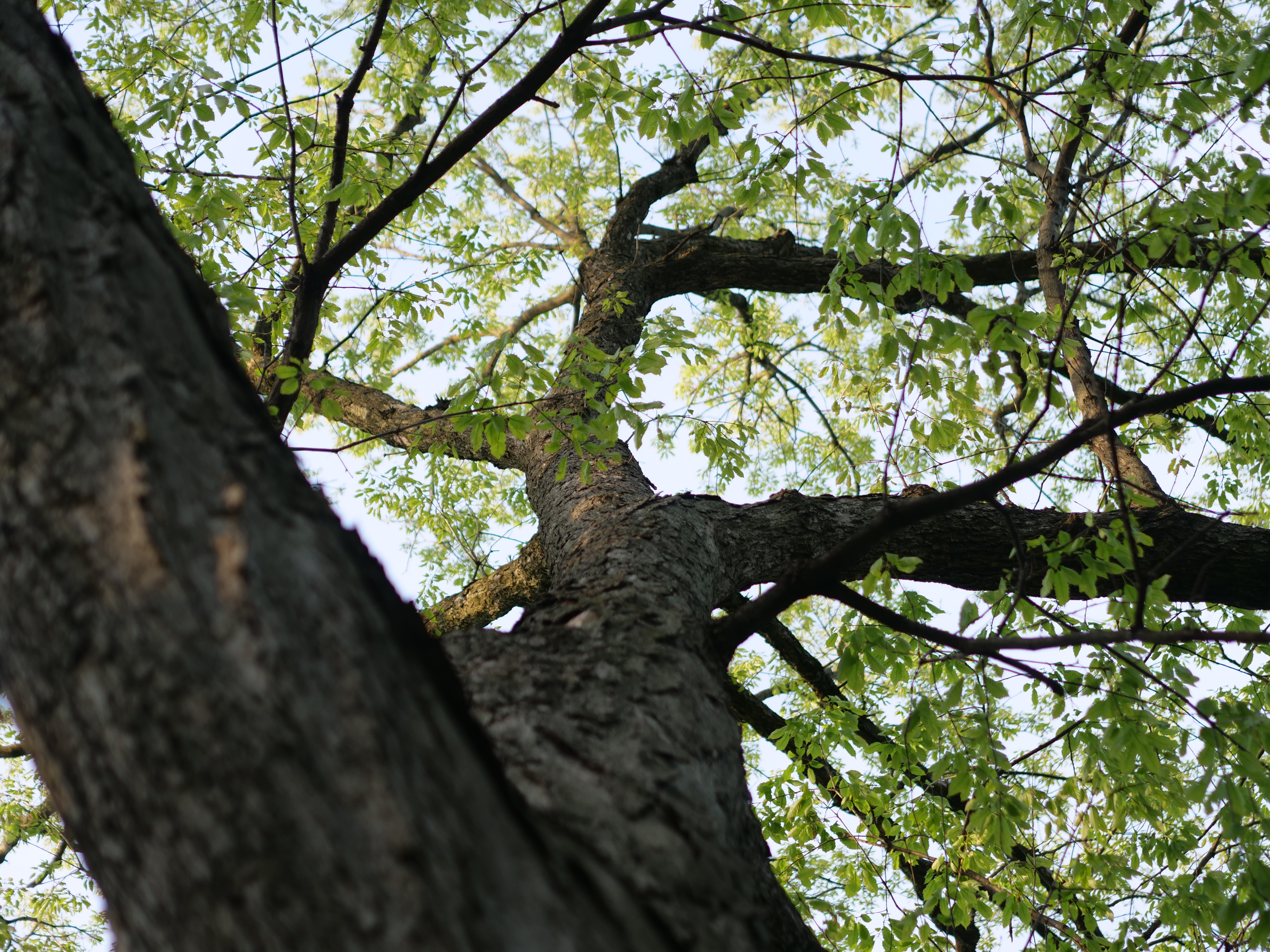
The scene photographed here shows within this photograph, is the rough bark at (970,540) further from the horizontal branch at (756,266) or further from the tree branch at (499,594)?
the horizontal branch at (756,266)

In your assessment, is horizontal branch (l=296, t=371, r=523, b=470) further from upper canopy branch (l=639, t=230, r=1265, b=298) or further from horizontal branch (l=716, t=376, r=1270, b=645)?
horizontal branch (l=716, t=376, r=1270, b=645)

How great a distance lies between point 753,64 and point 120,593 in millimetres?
6015

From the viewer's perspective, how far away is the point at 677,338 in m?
3.21

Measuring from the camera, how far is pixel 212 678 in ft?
2.73

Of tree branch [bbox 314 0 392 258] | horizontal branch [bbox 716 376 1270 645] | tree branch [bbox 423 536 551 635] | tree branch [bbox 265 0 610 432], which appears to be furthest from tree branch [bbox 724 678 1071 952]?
tree branch [bbox 314 0 392 258]

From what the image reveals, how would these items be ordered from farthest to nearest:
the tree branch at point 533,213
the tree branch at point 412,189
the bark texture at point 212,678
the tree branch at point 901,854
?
the tree branch at point 533,213
the tree branch at point 901,854
the tree branch at point 412,189
the bark texture at point 212,678

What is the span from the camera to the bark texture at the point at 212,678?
781 mm

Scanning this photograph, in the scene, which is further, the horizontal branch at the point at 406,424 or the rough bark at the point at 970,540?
the horizontal branch at the point at 406,424

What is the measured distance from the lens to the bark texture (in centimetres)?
78

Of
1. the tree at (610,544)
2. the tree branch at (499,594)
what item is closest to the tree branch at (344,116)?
the tree at (610,544)

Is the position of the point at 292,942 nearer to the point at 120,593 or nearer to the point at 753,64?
the point at 120,593

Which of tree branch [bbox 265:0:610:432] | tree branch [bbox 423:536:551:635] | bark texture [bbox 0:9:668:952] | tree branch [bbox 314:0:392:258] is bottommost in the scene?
bark texture [bbox 0:9:668:952]

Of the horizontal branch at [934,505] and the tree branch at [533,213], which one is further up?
the tree branch at [533,213]

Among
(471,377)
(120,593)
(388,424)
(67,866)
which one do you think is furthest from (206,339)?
(67,866)
